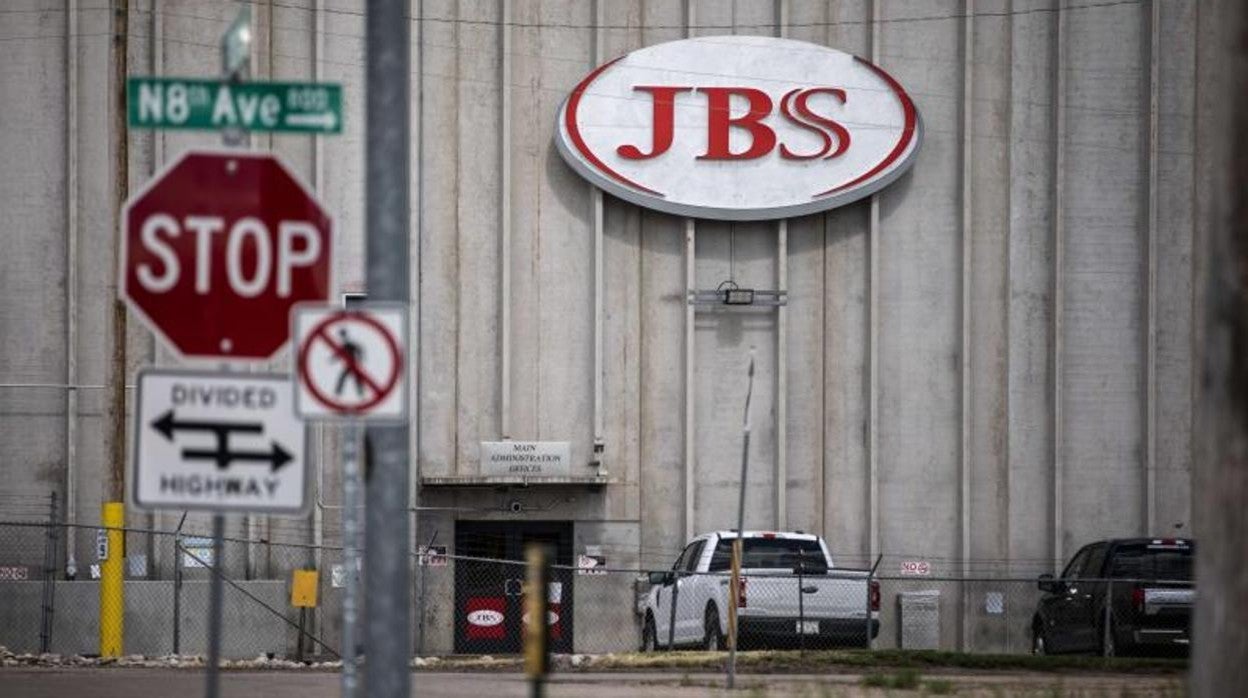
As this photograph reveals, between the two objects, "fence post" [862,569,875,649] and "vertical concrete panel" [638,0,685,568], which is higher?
"vertical concrete panel" [638,0,685,568]

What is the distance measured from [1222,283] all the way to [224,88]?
5.08 m

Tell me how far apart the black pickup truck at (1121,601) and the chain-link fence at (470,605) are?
44 millimetres

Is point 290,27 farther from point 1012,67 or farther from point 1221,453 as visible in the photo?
point 1221,453

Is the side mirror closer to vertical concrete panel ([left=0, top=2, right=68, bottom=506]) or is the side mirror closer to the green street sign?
vertical concrete panel ([left=0, top=2, right=68, bottom=506])

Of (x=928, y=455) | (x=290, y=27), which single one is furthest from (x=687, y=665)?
(x=290, y=27)

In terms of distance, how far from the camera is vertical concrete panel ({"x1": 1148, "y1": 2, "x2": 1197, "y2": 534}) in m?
35.6

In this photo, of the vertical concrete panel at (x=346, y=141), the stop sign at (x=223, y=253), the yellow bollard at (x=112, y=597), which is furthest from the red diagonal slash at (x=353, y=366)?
the vertical concrete panel at (x=346, y=141)

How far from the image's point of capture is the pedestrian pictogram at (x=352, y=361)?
35.6ft

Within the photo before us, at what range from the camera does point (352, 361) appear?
11016mm

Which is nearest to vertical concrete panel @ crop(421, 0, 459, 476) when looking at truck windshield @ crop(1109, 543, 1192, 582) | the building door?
the building door

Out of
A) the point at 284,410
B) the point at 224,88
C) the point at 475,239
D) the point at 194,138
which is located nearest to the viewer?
the point at 284,410

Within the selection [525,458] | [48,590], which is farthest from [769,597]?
[48,590]

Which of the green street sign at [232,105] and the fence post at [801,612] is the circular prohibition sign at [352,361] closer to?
the green street sign at [232,105]

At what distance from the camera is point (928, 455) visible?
35469mm
